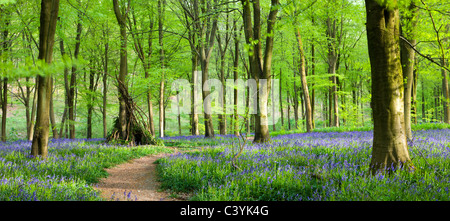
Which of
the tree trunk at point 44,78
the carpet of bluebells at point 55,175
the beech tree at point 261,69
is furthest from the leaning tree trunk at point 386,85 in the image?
the tree trunk at point 44,78

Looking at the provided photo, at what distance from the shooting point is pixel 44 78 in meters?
6.07

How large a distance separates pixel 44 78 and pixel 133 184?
3.39m

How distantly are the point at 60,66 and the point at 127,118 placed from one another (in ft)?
32.3

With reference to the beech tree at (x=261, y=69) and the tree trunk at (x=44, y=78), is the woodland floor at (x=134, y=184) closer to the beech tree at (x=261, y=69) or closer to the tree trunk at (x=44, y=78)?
the tree trunk at (x=44, y=78)

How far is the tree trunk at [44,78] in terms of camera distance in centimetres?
605

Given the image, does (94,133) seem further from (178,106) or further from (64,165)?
(64,165)

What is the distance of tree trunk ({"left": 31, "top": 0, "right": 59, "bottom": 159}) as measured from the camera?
6.05m

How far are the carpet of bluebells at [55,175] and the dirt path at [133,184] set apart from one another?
0.80 feet

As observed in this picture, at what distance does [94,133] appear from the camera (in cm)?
3722

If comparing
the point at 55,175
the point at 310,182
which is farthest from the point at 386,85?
the point at 55,175

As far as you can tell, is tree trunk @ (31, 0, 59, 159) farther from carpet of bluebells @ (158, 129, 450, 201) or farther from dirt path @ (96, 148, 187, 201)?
carpet of bluebells @ (158, 129, 450, 201)

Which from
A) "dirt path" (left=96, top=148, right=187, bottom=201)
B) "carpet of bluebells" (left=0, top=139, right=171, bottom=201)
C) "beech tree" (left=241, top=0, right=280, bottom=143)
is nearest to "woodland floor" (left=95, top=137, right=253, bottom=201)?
"dirt path" (left=96, top=148, right=187, bottom=201)

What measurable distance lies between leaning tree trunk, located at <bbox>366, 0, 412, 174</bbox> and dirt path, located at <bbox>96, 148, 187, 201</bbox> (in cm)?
358
